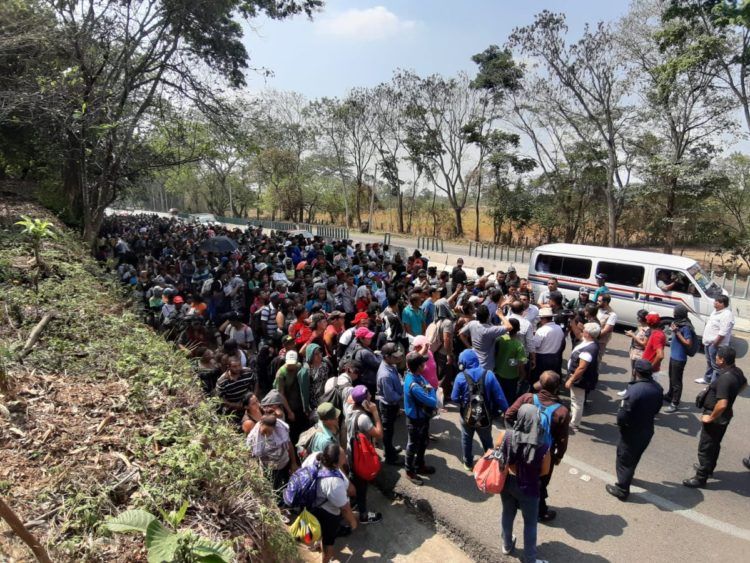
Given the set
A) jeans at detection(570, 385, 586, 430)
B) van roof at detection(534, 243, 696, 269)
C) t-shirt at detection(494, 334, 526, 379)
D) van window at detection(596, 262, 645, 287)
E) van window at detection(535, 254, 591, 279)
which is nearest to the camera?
t-shirt at detection(494, 334, 526, 379)

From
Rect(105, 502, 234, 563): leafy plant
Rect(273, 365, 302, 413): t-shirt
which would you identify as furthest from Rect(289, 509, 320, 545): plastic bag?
Rect(273, 365, 302, 413): t-shirt

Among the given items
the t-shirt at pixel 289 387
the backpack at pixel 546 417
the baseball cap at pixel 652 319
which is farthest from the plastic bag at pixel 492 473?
the baseball cap at pixel 652 319

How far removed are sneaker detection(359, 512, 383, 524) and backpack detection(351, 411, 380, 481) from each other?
0.55 m

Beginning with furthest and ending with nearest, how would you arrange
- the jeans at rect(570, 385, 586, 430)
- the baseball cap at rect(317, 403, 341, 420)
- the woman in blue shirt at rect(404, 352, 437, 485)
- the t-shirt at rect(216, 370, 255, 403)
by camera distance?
the jeans at rect(570, 385, 586, 430), the t-shirt at rect(216, 370, 255, 403), the woman in blue shirt at rect(404, 352, 437, 485), the baseball cap at rect(317, 403, 341, 420)

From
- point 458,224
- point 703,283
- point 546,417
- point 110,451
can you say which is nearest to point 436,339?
point 546,417

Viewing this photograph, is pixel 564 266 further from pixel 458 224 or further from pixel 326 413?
pixel 458 224

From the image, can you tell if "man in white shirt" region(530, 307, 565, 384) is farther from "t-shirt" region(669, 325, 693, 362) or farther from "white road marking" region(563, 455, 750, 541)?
"t-shirt" region(669, 325, 693, 362)

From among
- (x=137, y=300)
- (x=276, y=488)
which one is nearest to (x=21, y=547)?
(x=276, y=488)

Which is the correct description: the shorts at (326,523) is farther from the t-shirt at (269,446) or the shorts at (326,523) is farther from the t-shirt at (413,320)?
the t-shirt at (413,320)

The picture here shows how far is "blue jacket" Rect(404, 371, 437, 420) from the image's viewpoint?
4590 millimetres

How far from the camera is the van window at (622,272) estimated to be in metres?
10.4

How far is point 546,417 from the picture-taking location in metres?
3.75

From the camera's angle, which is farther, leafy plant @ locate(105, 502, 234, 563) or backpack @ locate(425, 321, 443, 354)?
backpack @ locate(425, 321, 443, 354)

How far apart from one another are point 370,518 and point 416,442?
88cm
